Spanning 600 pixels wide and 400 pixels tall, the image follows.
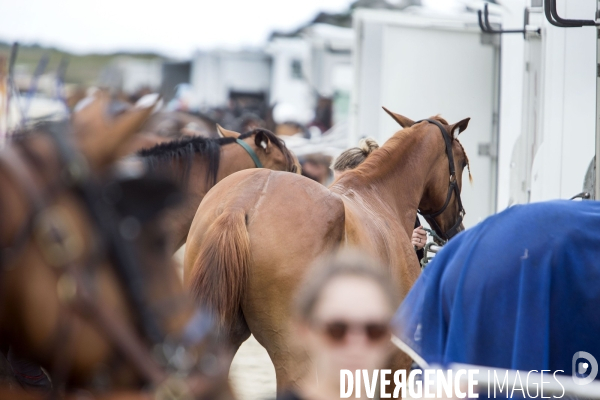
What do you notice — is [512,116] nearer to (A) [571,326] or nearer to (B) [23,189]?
(A) [571,326]

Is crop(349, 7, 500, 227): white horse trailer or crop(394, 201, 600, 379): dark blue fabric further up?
crop(349, 7, 500, 227): white horse trailer

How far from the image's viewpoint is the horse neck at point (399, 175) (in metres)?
4.31

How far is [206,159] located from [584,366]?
3098 mm

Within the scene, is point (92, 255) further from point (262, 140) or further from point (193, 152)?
point (262, 140)

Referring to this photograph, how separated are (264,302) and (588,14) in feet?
8.16

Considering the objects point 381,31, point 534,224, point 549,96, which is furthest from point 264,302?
point 381,31

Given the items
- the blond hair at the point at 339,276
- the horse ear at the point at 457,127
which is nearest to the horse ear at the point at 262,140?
the horse ear at the point at 457,127

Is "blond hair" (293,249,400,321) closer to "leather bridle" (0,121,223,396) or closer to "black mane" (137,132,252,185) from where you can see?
"leather bridle" (0,121,223,396)

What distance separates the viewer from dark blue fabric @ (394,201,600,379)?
234 centimetres

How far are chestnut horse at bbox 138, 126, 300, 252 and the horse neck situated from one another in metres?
0.86

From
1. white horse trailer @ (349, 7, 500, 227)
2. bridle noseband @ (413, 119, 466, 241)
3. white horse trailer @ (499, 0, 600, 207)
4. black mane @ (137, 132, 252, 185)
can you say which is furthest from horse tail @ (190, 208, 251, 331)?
white horse trailer @ (349, 7, 500, 227)

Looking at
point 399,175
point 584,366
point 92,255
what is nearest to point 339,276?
point 92,255

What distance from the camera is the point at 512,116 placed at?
629cm

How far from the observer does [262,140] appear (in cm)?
518
